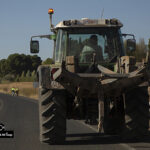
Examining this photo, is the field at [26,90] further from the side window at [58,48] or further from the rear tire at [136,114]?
the rear tire at [136,114]

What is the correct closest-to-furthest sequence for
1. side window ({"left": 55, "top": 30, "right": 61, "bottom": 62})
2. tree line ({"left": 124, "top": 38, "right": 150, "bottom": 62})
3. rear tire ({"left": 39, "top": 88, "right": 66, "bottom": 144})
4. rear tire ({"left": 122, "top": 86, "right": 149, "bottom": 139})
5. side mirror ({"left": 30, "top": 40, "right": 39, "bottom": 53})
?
rear tire ({"left": 39, "top": 88, "right": 66, "bottom": 144})
rear tire ({"left": 122, "top": 86, "right": 149, "bottom": 139})
side window ({"left": 55, "top": 30, "right": 61, "bottom": 62})
side mirror ({"left": 30, "top": 40, "right": 39, "bottom": 53})
tree line ({"left": 124, "top": 38, "right": 150, "bottom": 62})

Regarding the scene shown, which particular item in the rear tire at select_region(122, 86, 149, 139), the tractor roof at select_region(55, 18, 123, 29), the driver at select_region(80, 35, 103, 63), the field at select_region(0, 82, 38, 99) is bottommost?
the field at select_region(0, 82, 38, 99)

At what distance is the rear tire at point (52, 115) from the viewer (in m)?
10.5

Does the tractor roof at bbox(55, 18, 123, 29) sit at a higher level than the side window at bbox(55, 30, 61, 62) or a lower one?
higher

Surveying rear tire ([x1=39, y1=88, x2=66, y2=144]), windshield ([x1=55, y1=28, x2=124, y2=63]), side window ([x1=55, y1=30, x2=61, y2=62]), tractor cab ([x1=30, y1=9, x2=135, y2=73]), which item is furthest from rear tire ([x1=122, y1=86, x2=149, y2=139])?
side window ([x1=55, y1=30, x2=61, y2=62])

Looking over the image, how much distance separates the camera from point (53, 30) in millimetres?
12688

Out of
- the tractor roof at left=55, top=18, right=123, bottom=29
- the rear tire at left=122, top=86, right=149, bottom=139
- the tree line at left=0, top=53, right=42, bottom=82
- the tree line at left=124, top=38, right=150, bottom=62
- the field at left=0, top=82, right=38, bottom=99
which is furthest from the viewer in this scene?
the tree line at left=0, top=53, right=42, bottom=82

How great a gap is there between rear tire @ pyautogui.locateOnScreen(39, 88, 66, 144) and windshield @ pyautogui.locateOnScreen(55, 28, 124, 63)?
3.98 feet

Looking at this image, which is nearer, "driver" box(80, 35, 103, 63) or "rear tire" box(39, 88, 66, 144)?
"rear tire" box(39, 88, 66, 144)

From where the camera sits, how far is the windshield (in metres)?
11.3

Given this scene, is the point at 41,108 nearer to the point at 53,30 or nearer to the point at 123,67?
the point at 123,67

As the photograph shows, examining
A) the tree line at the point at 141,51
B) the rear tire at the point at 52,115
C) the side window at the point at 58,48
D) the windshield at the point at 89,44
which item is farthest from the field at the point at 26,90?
the rear tire at the point at 52,115

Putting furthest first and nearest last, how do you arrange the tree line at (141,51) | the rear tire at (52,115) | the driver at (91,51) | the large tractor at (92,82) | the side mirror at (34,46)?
1. the tree line at (141,51)
2. the side mirror at (34,46)
3. the driver at (91,51)
4. the rear tire at (52,115)
5. the large tractor at (92,82)

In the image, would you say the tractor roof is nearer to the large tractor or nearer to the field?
the large tractor
